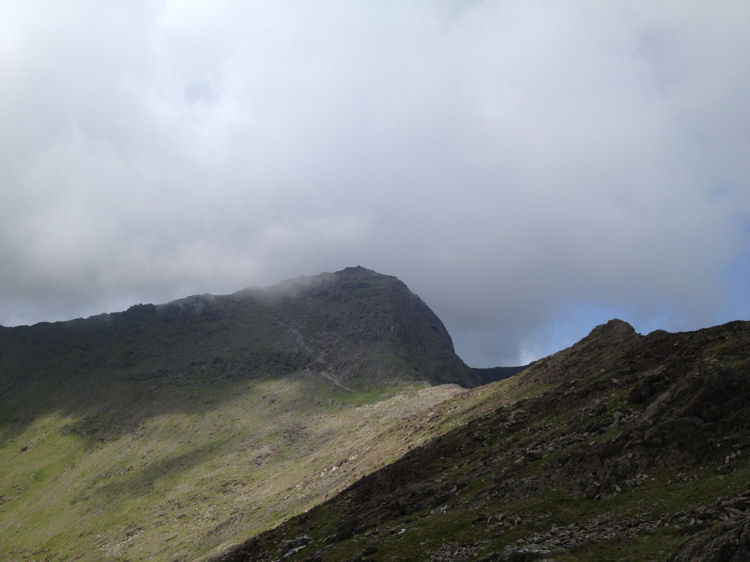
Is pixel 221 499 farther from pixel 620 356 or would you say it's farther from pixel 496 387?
pixel 620 356

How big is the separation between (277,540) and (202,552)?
170ft

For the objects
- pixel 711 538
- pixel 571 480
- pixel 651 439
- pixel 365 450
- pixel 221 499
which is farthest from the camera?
pixel 221 499

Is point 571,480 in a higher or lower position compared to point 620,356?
lower

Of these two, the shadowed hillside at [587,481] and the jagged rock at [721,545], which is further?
the shadowed hillside at [587,481]

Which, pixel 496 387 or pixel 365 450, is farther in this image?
pixel 365 450

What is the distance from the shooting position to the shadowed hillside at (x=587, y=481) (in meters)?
30.3

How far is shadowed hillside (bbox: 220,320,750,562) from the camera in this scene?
3027 centimetres

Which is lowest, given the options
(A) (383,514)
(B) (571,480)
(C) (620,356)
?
(A) (383,514)

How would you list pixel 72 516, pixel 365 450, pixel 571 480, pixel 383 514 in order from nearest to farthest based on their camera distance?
pixel 571 480 < pixel 383 514 < pixel 365 450 < pixel 72 516

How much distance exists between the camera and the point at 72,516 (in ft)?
644

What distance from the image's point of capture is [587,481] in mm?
40562

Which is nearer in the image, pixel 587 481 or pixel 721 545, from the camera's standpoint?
pixel 721 545

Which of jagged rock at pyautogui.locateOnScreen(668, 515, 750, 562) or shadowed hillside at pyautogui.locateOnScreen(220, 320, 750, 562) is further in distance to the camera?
shadowed hillside at pyautogui.locateOnScreen(220, 320, 750, 562)

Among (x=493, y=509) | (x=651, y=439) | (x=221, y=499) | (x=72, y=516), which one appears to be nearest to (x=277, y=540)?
(x=493, y=509)
